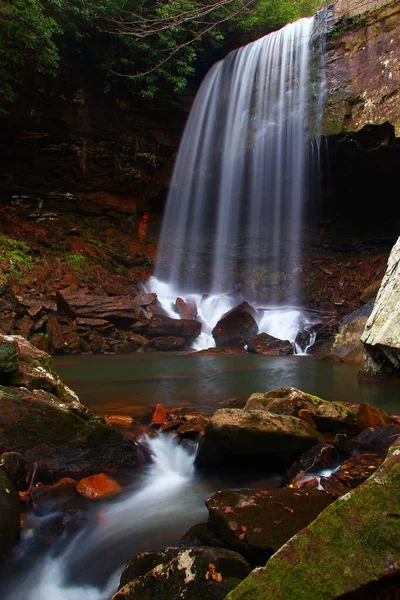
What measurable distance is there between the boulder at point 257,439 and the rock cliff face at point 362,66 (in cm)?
1123

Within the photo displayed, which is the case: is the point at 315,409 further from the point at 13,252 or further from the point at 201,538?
the point at 13,252

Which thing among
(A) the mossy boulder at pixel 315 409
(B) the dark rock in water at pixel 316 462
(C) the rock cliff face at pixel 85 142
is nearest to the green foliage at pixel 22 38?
(C) the rock cliff face at pixel 85 142

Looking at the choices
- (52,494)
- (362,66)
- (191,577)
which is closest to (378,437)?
(191,577)

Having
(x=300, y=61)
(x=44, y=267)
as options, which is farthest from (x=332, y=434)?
(x=300, y=61)

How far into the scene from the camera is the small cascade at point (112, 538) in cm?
229

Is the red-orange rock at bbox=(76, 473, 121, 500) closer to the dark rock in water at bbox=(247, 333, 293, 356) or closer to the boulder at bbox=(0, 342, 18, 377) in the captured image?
the boulder at bbox=(0, 342, 18, 377)

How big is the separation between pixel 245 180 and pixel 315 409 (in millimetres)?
14816

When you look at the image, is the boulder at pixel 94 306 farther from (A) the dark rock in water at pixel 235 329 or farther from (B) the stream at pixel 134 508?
(B) the stream at pixel 134 508

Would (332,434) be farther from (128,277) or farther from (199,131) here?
(199,131)

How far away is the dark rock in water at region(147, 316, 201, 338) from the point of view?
1303 centimetres

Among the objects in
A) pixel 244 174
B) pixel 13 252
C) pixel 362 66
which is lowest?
pixel 13 252

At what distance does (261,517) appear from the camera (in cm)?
213

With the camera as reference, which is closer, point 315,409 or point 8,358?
point 8,358

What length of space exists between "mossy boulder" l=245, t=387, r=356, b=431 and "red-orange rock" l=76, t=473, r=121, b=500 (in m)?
1.58
